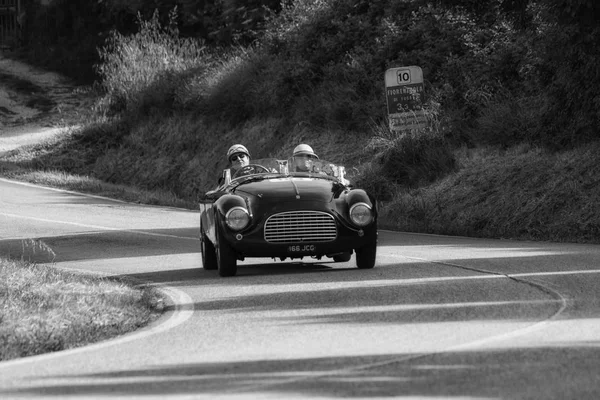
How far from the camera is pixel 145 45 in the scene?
43.6 m

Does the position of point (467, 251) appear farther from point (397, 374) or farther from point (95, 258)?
point (397, 374)

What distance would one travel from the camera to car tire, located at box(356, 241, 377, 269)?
49.9 feet

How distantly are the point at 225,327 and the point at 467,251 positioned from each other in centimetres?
723

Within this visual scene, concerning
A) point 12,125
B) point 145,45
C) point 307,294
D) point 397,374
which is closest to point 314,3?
point 145,45

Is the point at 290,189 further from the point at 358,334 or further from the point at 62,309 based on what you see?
the point at 358,334

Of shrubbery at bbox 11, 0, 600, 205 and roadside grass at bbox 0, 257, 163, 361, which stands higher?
shrubbery at bbox 11, 0, 600, 205

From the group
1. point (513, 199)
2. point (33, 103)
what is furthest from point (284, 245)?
point (33, 103)

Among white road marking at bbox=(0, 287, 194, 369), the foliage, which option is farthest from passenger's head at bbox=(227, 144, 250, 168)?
the foliage

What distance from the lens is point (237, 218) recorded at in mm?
14828

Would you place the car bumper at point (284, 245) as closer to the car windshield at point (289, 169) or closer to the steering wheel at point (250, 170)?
the car windshield at point (289, 169)

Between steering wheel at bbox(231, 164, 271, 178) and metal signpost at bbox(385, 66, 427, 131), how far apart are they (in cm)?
1178

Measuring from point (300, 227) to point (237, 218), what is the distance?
683 mm

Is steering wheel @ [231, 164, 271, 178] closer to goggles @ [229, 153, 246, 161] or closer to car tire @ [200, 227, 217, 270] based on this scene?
goggles @ [229, 153, 246, 161]

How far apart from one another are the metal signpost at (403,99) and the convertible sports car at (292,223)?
1285cm
